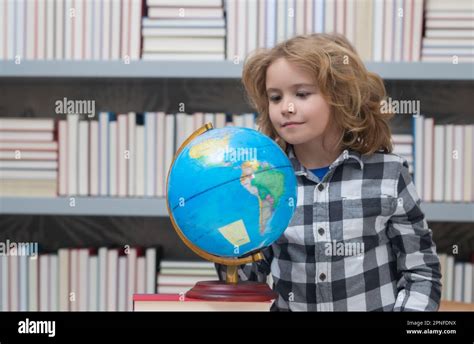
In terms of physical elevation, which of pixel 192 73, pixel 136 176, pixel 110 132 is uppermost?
pixel 192 73

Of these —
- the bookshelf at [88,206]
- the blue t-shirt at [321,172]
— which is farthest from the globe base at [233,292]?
the bookshelf at [88,206]

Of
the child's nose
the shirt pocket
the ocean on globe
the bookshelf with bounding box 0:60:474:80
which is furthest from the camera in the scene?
the bookshelf with bounding box 0:60:474:80

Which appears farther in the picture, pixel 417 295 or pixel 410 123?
pixel 410 123

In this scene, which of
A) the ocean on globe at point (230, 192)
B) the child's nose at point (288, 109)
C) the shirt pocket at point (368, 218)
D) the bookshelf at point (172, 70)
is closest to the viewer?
the ocean on globe at point (230, 192)

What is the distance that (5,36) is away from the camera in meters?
2.28

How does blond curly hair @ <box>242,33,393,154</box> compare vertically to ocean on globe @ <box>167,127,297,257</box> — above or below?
above

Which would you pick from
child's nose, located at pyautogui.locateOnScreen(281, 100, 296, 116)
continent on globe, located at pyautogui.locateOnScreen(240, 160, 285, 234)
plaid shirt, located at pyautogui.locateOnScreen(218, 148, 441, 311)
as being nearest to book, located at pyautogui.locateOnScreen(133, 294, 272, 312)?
continent on globe, located at pyautogui.locateOnScreen(240, 160, 285, 234)

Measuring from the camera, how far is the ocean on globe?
99cm

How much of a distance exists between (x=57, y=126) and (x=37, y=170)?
0.55 ft

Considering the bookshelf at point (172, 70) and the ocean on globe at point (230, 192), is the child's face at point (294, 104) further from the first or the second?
the bookshelf at point (172, 70)

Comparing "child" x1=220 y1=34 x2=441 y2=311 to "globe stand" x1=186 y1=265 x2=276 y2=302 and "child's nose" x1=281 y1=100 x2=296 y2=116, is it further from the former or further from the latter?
"globe stand" x1=186 y1=265 x2=276 y2=302

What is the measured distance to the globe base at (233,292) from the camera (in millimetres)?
1071

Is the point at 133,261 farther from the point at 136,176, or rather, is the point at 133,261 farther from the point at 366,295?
the point at 366,295
